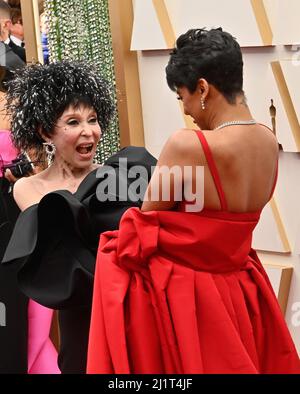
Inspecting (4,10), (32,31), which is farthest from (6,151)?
(4,10)

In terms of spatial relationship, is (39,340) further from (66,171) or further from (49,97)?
(49,97)

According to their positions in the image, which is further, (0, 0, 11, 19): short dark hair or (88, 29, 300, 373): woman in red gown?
(0, 0, 11, 19): short dark hair

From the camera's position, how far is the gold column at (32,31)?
5.03m

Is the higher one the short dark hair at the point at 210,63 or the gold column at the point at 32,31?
the gold column at the point at 32,31

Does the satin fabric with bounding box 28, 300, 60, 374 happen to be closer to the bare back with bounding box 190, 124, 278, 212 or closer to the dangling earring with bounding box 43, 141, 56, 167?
the dangling earring with bounding box 43, 141, 56, 167

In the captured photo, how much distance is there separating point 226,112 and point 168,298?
1.87ft

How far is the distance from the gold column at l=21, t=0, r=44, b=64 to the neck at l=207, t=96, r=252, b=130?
2.33 metres

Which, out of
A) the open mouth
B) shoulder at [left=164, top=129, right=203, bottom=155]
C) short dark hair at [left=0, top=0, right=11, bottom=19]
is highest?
short dark hair at [left=0, top=0, right=11, bottom=19]

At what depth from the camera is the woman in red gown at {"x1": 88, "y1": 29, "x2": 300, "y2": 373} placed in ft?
9.18

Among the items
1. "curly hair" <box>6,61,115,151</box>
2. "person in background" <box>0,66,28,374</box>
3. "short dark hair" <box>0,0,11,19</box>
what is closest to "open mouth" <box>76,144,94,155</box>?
"curly hair" <box>6,61,115,151</box>

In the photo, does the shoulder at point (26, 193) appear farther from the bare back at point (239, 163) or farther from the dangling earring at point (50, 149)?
the bare back at point (239, 163)

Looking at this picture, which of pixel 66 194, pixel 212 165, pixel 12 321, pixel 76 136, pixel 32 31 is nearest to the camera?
pixel 212 165

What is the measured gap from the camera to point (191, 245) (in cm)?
282

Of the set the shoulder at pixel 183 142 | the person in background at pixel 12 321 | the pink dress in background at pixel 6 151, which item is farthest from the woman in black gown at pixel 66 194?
the pink dress in background at pixel 6 151
